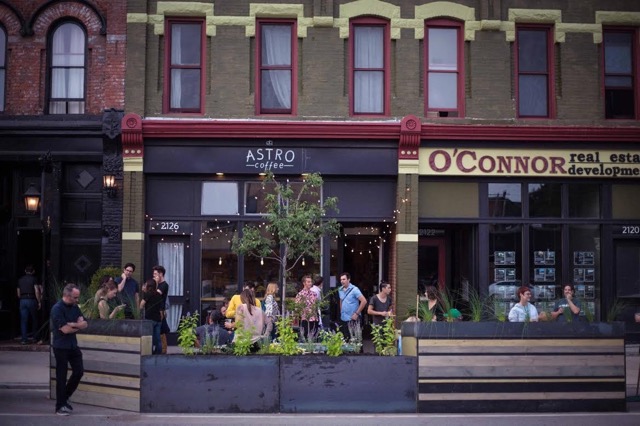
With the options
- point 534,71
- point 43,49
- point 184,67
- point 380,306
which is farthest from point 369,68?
point 43,49

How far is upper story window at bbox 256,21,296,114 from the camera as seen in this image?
1994cm

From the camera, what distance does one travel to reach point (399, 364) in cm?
1189

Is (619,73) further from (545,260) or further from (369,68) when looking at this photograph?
(369,68)

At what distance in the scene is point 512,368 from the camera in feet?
39.2

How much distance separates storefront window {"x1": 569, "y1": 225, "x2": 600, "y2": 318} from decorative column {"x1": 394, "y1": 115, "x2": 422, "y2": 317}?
371cm

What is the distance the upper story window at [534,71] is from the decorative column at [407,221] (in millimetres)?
2888

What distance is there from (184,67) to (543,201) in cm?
871

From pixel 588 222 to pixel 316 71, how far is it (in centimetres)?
704

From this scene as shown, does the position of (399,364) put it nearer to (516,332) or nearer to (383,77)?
(516,332)

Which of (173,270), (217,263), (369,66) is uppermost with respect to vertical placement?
(369,66)

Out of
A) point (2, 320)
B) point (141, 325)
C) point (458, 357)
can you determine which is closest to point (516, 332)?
point (458, 357)

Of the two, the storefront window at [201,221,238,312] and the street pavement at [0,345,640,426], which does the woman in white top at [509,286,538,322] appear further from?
the storefront window at [201,221,238,312]

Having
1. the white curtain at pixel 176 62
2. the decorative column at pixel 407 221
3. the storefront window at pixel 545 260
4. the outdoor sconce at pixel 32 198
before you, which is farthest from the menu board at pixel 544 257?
the outdoor sconce at pixel 32 198

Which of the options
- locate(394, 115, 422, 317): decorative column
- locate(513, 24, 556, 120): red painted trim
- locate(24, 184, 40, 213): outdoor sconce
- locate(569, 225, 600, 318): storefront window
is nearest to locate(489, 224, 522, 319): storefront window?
locate(569, 225, 600, 318): storefront window
